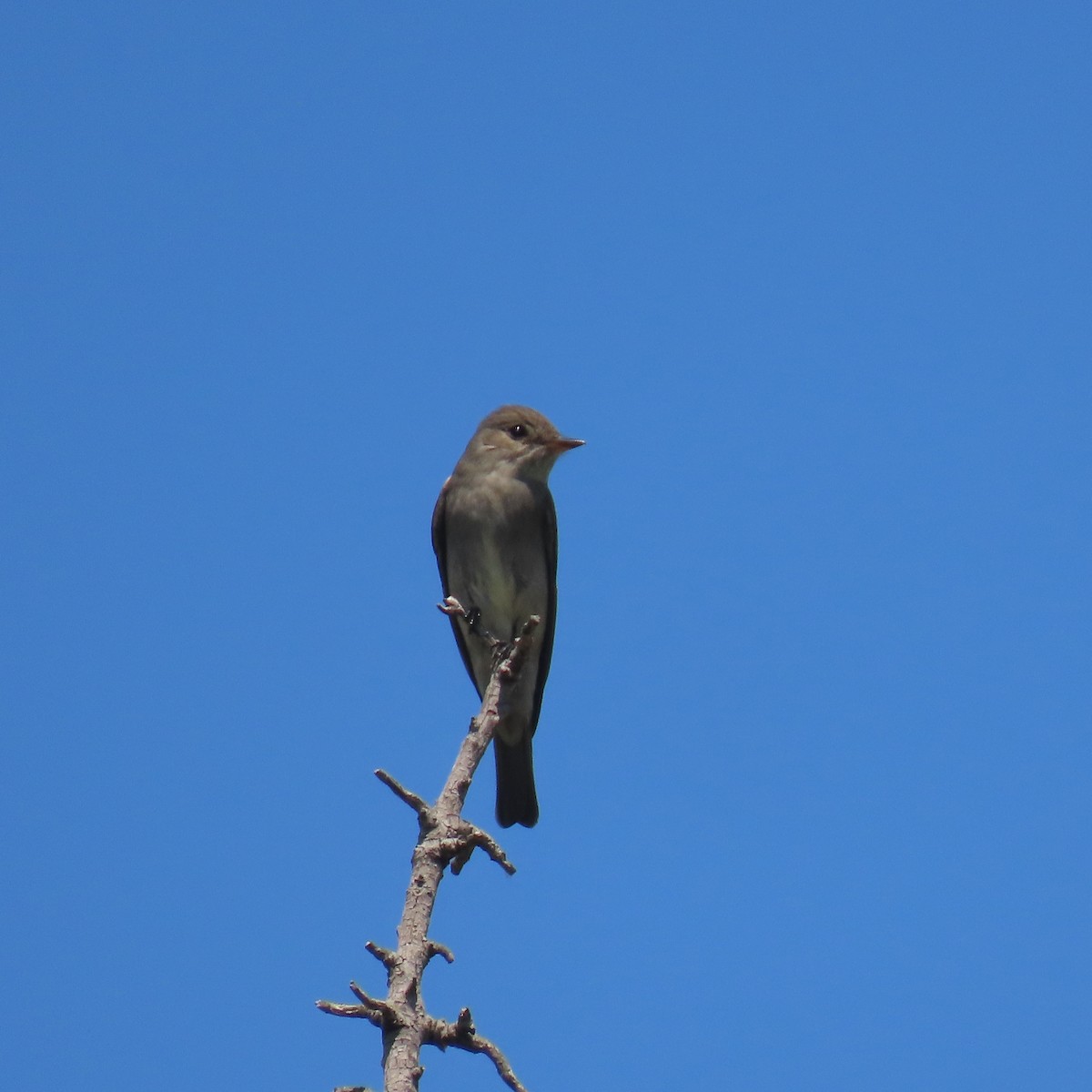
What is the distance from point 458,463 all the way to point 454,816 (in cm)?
558

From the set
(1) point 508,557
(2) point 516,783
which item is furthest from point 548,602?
(2) point 516,783

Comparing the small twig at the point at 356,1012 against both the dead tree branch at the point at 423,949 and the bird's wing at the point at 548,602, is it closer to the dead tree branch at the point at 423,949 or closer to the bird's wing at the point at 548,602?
the dead tree branch at the point at 423,949

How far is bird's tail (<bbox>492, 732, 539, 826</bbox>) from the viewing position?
928 cm

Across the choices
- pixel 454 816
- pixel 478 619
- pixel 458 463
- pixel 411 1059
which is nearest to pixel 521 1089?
pixel 411 1059

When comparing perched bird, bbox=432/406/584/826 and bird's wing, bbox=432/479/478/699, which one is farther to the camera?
bird's wing, bbox=432/479/478/699

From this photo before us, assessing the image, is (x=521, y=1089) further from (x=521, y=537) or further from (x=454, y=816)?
(x=521, y=537)

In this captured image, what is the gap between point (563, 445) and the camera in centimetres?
938

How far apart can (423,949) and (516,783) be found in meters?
5.54

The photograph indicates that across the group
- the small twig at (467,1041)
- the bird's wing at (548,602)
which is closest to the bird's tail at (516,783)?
the bird's wing at (548,602)

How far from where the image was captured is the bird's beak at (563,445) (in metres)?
9.34

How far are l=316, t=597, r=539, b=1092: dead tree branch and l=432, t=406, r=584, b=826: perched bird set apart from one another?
14.4ft

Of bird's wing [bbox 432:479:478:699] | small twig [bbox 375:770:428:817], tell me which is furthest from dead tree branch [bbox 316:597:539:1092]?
bird's wing [bbox 432:479:478:699]

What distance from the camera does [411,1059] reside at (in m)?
3.56

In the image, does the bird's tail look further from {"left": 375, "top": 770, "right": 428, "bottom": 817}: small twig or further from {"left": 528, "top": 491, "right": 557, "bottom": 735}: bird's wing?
{"left": 375, "top": 770, "right": 428, "bottom": 817}: small twig
